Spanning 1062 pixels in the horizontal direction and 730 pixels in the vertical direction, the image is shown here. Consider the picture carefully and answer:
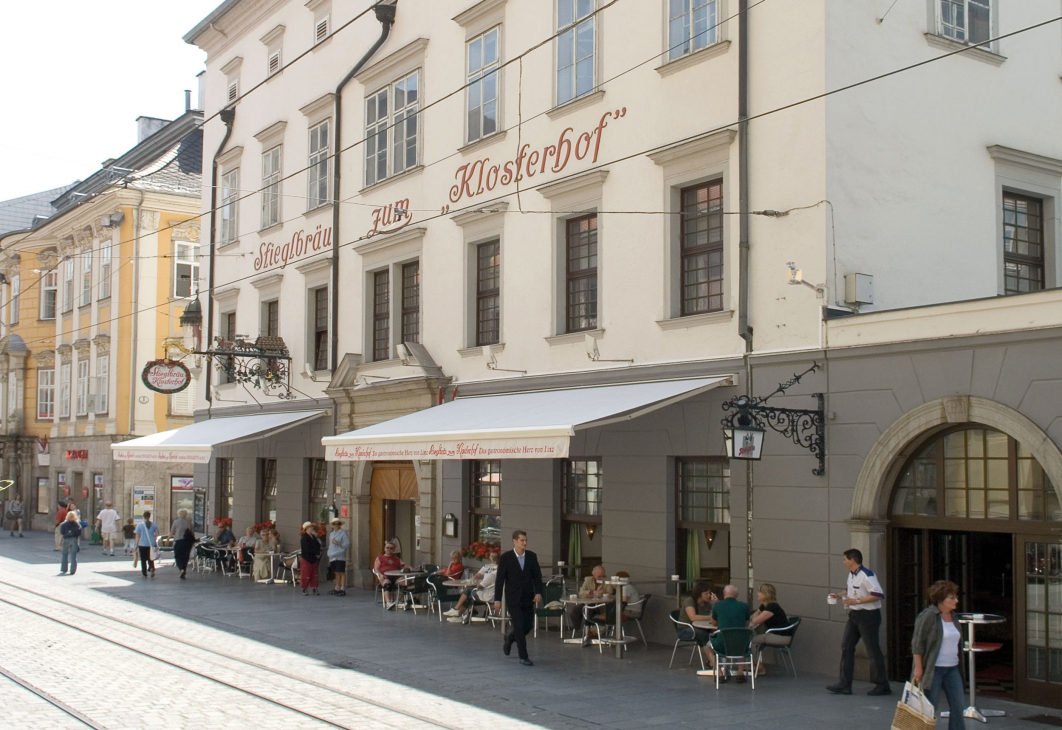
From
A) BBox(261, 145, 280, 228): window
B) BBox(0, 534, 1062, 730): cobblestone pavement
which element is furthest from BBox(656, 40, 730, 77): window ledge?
BBox(261, 145, 280, 228): window

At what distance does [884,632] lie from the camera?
1288 centimetres

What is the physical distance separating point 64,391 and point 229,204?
17.1 meters

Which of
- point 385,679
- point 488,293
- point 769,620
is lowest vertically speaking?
point 385,679

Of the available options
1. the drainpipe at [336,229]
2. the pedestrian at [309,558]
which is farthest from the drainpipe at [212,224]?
the pedestrian at [309,558]

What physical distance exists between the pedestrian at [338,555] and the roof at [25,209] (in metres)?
38.7

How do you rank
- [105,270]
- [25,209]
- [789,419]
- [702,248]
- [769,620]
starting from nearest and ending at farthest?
1. [769,620]
2. [789,419]
3. [702,248]
4. [105,270]
5. [25,209]

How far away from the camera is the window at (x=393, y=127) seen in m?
21.9

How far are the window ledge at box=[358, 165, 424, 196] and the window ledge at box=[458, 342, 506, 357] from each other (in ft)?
11.9

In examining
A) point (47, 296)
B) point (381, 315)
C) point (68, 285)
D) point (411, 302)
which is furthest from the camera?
point (47, 296)

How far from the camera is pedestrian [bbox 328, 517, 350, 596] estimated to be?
22.3 metres

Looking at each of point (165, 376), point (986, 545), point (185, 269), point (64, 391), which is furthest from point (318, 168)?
point (64, 391)

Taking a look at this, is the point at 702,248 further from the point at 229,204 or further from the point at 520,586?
the point at 229,204

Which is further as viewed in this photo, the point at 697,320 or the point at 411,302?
the point at 411,302

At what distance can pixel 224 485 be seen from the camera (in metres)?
30.0
